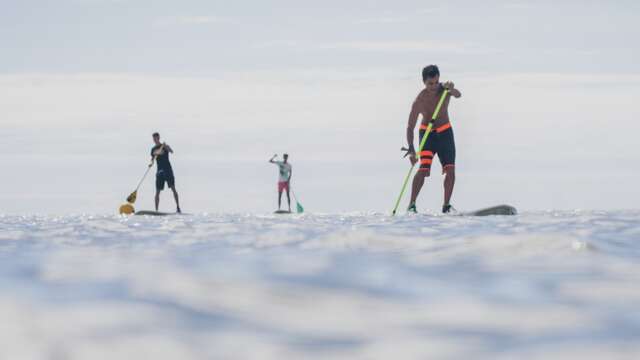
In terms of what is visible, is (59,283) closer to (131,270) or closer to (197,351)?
(131,270)

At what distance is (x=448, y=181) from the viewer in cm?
1162

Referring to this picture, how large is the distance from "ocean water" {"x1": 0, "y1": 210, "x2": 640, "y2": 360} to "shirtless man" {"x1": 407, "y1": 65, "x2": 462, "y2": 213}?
7.23 m

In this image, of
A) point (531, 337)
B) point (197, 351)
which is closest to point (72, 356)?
point (197, 351)

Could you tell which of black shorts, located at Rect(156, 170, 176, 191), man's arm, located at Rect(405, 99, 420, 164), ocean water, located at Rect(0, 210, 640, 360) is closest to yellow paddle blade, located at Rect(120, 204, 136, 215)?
black shorts, located at Rect(156, 170, 176, 191)

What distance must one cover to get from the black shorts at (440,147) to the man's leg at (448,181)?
40mm

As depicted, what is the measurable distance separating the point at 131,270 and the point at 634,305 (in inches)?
68.3

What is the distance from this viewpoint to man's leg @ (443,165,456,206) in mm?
11562

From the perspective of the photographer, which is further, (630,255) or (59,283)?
(630,255)

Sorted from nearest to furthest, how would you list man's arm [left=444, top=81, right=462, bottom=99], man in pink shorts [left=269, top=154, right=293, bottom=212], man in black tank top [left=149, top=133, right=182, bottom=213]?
man's arm [left=444, top=81, right=462, bottom=99]
man in black tank top [left=149, top=133, right=182, bottom=213]
man in pink shorts [left=269, top=154, right=293, bottom=212]

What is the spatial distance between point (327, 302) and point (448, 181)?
929 cm

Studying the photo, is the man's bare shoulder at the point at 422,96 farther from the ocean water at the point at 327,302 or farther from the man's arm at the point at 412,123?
the ocean water at the point at 327,302

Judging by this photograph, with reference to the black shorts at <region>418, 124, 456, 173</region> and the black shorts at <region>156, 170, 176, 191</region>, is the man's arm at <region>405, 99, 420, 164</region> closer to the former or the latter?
the black shorts at <region>418, 124, 456, 173</region>

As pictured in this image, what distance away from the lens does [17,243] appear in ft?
16.6

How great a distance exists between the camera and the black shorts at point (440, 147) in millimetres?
11578
